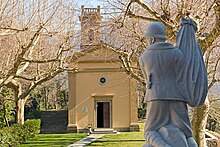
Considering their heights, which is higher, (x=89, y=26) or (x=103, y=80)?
(x=89, y=26)

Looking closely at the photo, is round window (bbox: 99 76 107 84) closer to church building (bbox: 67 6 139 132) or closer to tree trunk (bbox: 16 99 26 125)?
church building (bbox: 67 6 139 132)

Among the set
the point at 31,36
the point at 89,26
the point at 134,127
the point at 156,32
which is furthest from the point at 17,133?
the point at 156,32

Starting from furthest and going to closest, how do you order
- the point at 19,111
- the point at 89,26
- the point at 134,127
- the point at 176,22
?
the point at 134,127 → the point at 19,111 → the point at 89,26 → the point at 176,22

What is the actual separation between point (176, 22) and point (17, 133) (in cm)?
1225

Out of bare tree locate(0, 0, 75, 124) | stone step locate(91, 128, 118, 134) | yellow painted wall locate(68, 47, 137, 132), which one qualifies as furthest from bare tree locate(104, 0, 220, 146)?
yellow painted wall locate(68, 47, 137, 132)

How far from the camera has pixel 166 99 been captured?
417 cm

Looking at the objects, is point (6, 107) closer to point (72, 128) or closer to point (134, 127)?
point (72, 128)

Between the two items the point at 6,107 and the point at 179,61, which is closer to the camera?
the point at 179,61

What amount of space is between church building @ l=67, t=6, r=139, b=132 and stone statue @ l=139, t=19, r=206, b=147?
20.8m

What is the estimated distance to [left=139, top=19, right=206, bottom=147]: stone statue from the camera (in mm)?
4168

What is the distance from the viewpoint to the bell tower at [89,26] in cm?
1476

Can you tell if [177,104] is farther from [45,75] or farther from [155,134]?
[45,75]

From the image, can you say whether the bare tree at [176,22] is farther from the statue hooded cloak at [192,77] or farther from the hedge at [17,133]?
the hedge at [17,133]

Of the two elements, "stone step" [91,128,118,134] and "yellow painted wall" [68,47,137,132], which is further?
"yellow painted wall" [68,47,137,132]
